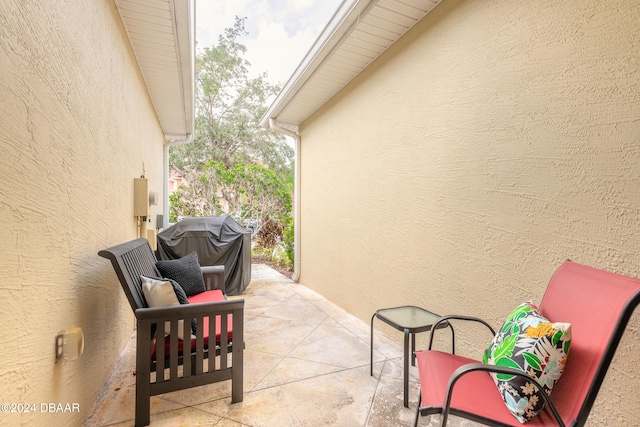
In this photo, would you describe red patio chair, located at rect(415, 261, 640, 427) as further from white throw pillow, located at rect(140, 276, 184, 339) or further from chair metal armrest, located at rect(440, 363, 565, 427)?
white throw pillow, located at rect(140, 276, 184, 339)

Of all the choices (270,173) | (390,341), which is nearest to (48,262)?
(390,341)

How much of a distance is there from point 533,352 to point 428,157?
1.73 meters

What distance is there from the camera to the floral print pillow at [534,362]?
3.89 ft

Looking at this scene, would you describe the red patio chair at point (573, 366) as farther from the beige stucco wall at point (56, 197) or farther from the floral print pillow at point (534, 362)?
the beige stucco wall at point (56, 197)

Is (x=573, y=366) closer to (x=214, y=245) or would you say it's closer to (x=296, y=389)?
(x=296, y=389)

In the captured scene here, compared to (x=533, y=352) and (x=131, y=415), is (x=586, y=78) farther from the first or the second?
(x=131, y=415)

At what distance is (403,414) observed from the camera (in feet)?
6.17

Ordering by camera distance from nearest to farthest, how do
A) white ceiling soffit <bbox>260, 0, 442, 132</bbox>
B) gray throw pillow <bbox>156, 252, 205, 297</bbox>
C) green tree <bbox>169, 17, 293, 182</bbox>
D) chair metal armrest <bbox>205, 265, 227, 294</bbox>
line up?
white ceiling soffit <bbox>260, 0, 442, 132</bbox>
gray throw pillow <bbox>156, 252, 205, 297</bbox>
chair metal armrest <bbox>205, 265, 227, 294</bbox>
green tree <bbox>169, 17, 293, 182</bbox>

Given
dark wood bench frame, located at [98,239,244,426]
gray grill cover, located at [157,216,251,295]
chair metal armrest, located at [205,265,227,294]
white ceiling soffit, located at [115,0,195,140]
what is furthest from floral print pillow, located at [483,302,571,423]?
gray grill cover, located at [157,216,251,295]

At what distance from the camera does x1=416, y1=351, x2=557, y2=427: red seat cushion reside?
3.98 feet

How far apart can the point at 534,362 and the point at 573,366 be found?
146 mm

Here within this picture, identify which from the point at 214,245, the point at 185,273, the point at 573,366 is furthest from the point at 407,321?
the point at 214,245

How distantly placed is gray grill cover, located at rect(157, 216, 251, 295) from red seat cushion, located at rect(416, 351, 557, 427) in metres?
3.66

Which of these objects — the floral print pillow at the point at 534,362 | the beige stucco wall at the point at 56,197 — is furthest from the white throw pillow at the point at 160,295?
the floral print pillow at the point at 534,362
